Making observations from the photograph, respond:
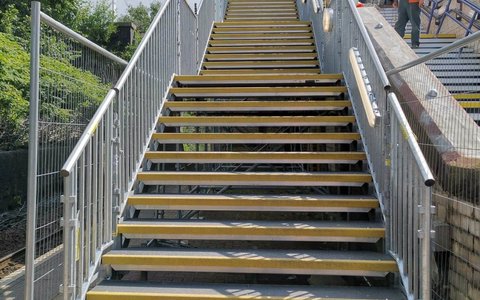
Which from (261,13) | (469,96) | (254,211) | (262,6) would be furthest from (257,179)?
(262,6)

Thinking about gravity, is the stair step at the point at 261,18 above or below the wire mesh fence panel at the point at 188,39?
above

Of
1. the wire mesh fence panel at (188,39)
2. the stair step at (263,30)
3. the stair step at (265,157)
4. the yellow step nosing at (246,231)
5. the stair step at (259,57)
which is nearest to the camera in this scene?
the yellow step nosing at (246,231)

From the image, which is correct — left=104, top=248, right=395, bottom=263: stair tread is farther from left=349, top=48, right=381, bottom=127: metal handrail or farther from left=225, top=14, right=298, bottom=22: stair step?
left=225, top=14, right=298, bottom=22: stair step

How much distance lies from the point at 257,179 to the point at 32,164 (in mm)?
1977

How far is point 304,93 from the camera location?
516 cm

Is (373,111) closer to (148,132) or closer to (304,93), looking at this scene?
(304,93)

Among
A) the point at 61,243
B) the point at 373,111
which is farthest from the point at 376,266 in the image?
the point at 61,243

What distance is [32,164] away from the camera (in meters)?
2.64

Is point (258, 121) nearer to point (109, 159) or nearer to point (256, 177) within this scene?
point (256, 177)

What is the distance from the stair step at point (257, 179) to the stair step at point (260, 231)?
45 centimetres

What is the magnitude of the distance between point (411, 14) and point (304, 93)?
2.87 m

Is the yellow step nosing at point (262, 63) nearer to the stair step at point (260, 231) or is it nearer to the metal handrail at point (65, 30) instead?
the metal handrail at point (65, 30)

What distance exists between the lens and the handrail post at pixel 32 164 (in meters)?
2.62

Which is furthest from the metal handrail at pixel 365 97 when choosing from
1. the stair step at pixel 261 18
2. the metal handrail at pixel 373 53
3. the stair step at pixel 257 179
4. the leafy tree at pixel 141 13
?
A: the leafy tree at pixel 141 13
